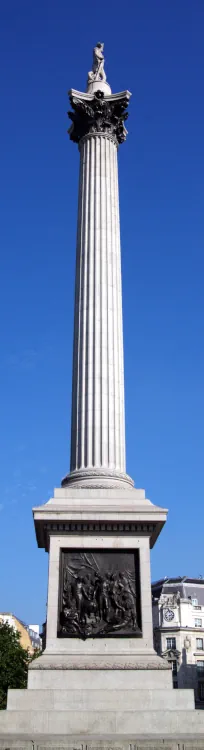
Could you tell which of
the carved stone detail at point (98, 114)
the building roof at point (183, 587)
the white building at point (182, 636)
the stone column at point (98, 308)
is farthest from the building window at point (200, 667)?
the carved stone detail at point (98, 114)

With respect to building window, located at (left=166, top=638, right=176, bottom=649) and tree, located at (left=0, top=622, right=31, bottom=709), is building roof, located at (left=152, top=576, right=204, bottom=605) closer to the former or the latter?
building window, located at (left=166, top=638, right=176, bottom=649)

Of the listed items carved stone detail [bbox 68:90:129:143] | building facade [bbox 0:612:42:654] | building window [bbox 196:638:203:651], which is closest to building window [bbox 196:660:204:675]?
building window [bbox 196:638:203:651]

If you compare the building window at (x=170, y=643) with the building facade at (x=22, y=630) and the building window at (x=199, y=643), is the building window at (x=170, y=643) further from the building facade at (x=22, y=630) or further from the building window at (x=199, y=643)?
the building facade at (x=22, y=630)

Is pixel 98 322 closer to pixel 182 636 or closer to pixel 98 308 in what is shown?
pixel 98 308

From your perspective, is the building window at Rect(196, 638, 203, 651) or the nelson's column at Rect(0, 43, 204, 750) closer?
the nelson's column at Rect(0, 43, 204, 750)

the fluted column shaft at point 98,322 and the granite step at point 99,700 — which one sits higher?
the fluted column shaft at point 98,322

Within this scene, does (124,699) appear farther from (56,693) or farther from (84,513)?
(84,513)

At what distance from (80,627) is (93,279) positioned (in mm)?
12481

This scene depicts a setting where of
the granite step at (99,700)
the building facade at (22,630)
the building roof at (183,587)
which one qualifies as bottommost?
the granite step at (99,700)

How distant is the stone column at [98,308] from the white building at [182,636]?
66978 millimetres

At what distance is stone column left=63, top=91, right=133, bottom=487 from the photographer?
25.2 meters

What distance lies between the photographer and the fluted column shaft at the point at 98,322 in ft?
83.4

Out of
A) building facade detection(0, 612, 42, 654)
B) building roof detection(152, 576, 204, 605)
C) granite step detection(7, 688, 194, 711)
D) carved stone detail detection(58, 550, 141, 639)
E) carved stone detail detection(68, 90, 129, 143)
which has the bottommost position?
granite step detection(7, 688, 194, 711)

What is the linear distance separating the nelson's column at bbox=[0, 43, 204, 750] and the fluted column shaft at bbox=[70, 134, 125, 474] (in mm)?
40
